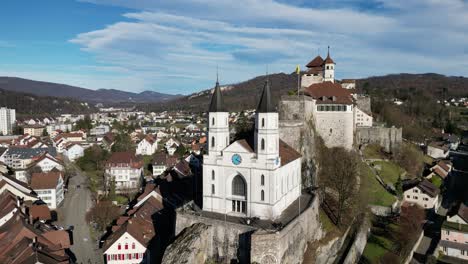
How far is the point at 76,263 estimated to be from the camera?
3453 centimetres

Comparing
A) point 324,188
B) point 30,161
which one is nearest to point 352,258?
point 324,188

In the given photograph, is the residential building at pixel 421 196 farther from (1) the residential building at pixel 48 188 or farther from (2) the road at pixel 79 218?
(1) the residential building at pixel 48 188

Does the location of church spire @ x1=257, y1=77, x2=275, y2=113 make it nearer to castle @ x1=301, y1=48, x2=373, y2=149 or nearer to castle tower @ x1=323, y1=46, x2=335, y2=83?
castle @ x1=301, y1=48, x2=373, y2=149

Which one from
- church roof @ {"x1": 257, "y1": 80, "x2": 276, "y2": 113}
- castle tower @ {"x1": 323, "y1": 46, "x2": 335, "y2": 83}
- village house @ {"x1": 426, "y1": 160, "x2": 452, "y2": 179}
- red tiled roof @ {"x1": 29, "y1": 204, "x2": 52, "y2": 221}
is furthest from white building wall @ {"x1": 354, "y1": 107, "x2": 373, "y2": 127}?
red tiled roof @ {"x1": 29, "y1": 204, "x2": 52, "y2": 221}

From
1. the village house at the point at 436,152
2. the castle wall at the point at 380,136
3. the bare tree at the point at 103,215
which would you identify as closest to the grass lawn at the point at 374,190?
the castle wall at the point at 380,136

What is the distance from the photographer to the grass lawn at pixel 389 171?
159 feet

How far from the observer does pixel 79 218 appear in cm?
4869

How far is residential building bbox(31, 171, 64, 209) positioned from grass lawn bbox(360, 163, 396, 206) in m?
39.5

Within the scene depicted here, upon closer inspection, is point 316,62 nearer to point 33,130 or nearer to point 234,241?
point 234,241

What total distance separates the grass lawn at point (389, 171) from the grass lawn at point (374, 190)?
100 inches

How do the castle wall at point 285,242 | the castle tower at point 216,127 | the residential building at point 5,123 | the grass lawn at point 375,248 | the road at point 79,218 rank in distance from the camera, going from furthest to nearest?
the residential building at point 5,123, the road at point 79,218, the grass lawn at point 375,248, the castle tower at point 216,127, the castle wall at point 285,242

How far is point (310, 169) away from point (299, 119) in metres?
5.25

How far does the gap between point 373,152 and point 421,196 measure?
372 inches

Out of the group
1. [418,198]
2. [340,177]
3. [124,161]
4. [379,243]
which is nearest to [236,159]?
[340,177]
